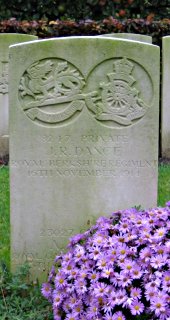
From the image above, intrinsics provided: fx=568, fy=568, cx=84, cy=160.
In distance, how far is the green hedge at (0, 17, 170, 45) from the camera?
8195mm

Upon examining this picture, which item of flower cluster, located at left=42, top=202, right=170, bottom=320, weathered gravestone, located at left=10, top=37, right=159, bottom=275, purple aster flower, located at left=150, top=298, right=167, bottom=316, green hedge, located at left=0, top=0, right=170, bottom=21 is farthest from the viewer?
green hedge, located at left=0, top=0, right=170, bottom=21

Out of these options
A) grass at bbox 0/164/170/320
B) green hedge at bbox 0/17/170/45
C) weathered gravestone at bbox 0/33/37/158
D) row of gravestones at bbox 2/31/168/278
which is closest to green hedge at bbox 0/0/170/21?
green hedge at bbox 0/17/170/45

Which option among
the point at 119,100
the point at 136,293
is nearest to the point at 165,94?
the point at 119,100

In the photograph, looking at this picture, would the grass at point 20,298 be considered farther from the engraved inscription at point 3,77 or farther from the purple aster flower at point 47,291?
the engraved inscription at point 3,77

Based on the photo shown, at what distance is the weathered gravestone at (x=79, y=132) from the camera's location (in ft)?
12.4

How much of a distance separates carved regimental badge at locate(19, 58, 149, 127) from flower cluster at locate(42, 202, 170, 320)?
27.1 inches

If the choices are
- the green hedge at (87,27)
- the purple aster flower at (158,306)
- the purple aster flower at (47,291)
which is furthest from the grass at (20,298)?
the green hedge at (87,27)

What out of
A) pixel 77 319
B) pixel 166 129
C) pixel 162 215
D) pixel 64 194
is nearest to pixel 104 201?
pixel 64 194

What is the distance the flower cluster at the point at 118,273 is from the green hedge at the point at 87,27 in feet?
16.4

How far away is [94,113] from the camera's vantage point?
12.6ft

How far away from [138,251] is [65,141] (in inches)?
37.3

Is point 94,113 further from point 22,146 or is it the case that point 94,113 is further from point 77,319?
point 77,319

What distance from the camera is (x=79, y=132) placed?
3857 mm

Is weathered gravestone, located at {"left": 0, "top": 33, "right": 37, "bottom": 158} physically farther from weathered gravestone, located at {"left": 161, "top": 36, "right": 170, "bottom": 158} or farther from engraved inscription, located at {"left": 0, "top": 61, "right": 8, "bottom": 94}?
weathered gravestone, located at {"left": 161, "top": 36, "right": 170, "bottom": 158}
